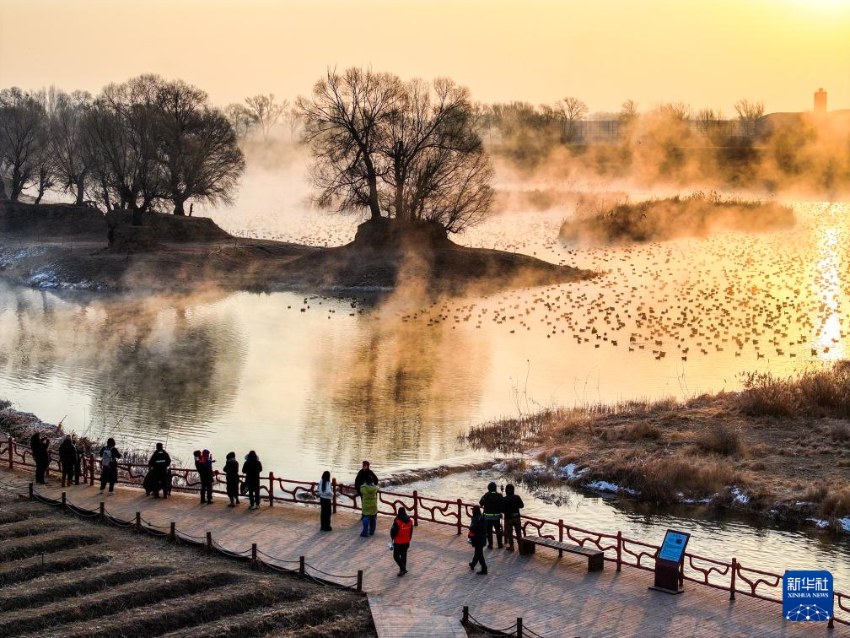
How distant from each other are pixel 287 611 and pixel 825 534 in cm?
1448

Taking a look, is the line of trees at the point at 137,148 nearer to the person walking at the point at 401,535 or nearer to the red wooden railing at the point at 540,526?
the red wooden railing at the point at 540,526

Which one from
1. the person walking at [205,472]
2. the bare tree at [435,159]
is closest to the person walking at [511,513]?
the person walking at [205,472]

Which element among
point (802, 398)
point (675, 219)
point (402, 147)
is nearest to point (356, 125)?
point (402, 147)

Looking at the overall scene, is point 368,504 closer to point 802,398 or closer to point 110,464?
point 110,464

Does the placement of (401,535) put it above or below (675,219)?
below

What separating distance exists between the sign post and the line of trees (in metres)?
76.6

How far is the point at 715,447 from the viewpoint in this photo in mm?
32219

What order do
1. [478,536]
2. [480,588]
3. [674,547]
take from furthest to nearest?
[478,536] < [480,588] < [674,547]

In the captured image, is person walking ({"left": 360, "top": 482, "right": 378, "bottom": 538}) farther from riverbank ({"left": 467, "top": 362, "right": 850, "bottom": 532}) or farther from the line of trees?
the line of trees

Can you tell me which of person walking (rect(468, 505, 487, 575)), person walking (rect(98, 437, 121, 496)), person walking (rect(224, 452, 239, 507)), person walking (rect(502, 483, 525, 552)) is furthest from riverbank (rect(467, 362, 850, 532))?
person walking (rect(98, 437, 121, 496))

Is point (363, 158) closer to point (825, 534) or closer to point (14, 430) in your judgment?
point (14, 430)

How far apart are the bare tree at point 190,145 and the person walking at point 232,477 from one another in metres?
71.2

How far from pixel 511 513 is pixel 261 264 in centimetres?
6569

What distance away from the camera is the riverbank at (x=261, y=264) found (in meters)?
77.5
